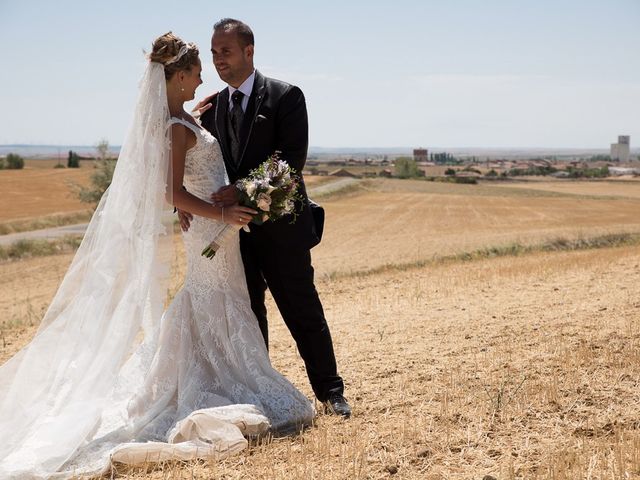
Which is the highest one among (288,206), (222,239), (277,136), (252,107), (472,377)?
(252,107)

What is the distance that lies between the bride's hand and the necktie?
1.78ft

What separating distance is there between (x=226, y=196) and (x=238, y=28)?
47.0 inches

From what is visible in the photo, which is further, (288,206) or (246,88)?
(246,88)

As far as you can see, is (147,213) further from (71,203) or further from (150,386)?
(71,203)

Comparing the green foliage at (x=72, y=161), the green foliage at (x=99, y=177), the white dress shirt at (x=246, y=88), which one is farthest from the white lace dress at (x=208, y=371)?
the green foliage at (x=72, y=161)

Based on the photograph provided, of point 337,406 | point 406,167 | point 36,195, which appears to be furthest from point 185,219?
point 406,167

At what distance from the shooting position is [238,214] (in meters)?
5.25

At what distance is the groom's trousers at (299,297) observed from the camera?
223 inches

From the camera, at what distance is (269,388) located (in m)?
5.39

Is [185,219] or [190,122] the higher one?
[190,122]

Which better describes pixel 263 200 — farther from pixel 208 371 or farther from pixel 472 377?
pixel 472 377

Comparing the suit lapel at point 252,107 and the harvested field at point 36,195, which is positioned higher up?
the suit lapel at point 252,107

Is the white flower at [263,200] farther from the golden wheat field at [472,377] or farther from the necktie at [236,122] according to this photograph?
the golden wheat field at [472,377]

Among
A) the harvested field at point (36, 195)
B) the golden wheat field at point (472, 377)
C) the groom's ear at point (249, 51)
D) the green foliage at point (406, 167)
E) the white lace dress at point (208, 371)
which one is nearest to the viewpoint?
the golden wheat field at point (472, 377)
